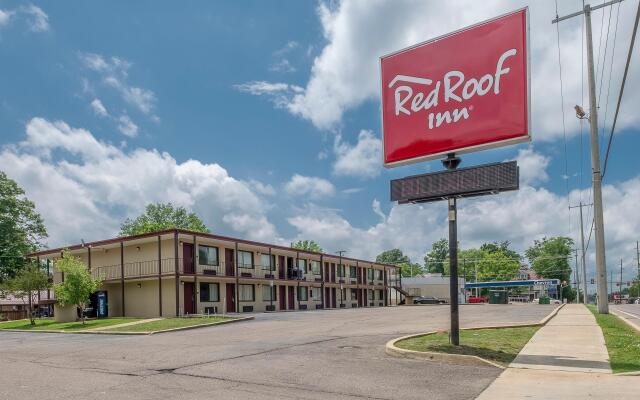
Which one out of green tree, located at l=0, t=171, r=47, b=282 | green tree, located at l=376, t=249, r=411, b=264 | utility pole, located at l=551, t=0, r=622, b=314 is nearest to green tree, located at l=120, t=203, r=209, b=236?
green tree, located at l=0, t=171, r=47, b=282

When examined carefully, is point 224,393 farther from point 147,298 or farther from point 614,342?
point 147,298

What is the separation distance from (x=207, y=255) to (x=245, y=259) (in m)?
4.73

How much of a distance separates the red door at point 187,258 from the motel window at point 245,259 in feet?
18.6

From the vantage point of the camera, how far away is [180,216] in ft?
265

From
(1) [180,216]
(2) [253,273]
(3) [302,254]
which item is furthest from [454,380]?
(1) [180,216]

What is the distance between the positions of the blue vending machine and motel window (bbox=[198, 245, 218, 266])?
7934 mm

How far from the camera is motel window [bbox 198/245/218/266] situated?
3991 centimetres

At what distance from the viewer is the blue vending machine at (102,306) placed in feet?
133

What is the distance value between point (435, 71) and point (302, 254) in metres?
39.2

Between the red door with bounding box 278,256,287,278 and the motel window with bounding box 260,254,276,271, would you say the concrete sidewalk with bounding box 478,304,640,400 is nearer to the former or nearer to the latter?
the motel window with bounding box 260,254,276,271

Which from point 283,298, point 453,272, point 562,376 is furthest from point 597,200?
point 283,298

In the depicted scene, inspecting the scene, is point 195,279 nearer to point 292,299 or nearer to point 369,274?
point 292,299

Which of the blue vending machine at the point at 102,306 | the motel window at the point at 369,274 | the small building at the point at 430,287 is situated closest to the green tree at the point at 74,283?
the blue vending machine at the point at 102,306

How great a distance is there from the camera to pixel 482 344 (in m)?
13.5
